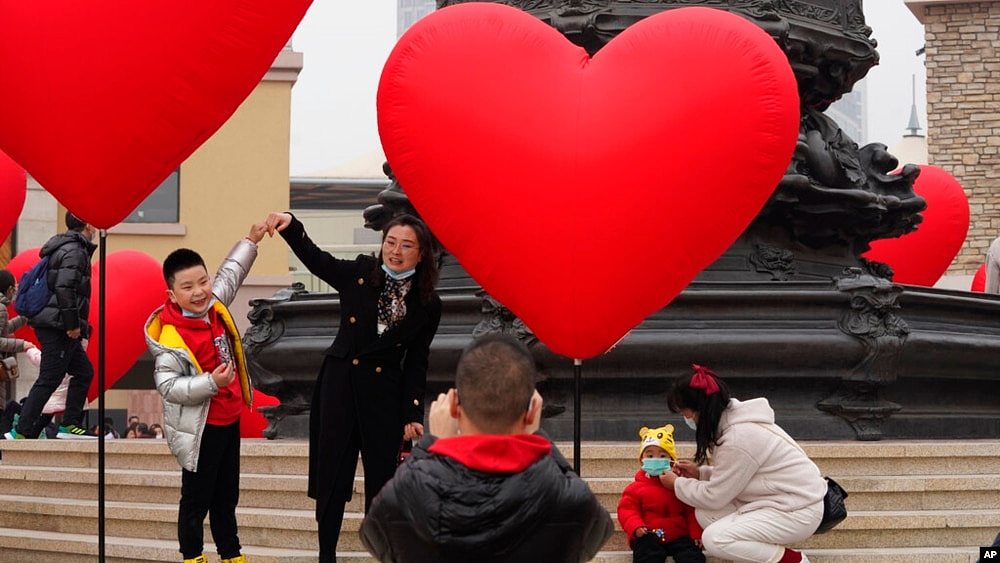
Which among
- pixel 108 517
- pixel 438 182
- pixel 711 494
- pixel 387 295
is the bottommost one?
pixel 108 517

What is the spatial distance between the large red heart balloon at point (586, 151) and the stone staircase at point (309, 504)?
1.19 meters

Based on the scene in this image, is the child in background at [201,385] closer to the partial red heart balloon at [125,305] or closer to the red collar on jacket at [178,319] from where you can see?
the red collar on jacket at [178,319]

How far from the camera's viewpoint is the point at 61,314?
9.75 m

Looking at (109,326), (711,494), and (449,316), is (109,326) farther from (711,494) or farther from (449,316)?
(711,494)

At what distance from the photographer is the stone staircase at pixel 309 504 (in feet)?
22.1

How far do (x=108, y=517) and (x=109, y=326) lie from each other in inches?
155

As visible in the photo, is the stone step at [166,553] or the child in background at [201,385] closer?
the child in background at [201,385]

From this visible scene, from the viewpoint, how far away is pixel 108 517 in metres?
7.60

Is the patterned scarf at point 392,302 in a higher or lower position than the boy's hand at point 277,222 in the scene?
lower

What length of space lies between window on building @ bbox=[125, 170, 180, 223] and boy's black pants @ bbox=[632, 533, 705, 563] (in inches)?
800

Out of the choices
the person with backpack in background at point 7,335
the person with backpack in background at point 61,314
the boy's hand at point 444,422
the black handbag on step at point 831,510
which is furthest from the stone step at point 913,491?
the person with backpack in background at point 7,335

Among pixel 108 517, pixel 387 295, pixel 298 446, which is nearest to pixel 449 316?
pixel 298 446

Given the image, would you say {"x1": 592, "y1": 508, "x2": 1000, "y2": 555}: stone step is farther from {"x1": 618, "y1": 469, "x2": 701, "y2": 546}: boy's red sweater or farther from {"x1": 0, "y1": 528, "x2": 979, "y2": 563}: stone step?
{"x1": 618, "y1": 469, "x2": 701, "y2": 546}: boy's red sweater

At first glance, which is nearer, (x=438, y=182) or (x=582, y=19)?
(x=438, y=182)
